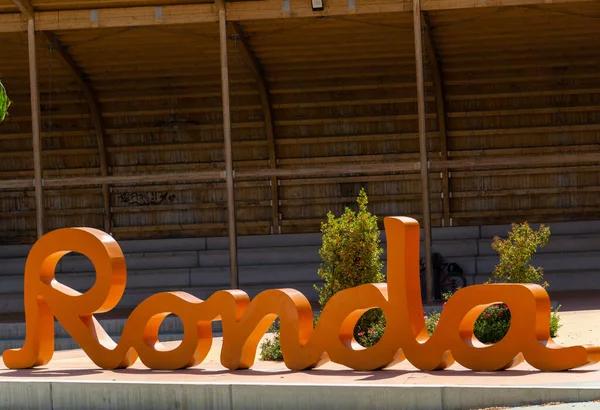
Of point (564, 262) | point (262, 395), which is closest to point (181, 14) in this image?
point (564, 262)

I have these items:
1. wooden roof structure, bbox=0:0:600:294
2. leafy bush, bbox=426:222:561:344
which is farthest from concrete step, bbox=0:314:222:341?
leafy bush, bbox=426:222:561:344

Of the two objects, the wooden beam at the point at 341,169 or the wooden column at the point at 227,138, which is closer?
Result: the wooden column at the point at 227,138

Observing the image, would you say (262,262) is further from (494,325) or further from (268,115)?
(494,325)

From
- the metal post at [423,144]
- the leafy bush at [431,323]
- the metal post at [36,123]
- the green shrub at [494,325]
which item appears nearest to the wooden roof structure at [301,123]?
the metal post at [36,123]

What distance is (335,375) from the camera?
36.5 ft

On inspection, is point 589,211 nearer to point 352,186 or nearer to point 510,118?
point 510,118

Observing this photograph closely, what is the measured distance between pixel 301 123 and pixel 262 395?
15279 mm

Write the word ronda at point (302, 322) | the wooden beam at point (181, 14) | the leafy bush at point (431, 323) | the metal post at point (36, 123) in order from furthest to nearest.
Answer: the metal post at point (36, 123)
the wooden beam at point (181, 14)
the leafy bush at point (431, 323)
the word ronda at point (302, 322)

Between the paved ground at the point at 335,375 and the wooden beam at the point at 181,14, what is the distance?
7.27 meters

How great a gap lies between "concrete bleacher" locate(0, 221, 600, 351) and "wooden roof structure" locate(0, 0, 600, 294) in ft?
2.26

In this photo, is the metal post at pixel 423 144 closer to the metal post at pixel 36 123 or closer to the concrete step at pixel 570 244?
the concrete step at pixel 570 244

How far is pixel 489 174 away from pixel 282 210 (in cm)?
506

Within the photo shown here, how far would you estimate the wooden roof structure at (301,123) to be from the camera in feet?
74.8

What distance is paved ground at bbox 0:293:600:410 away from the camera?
32.5 ft
